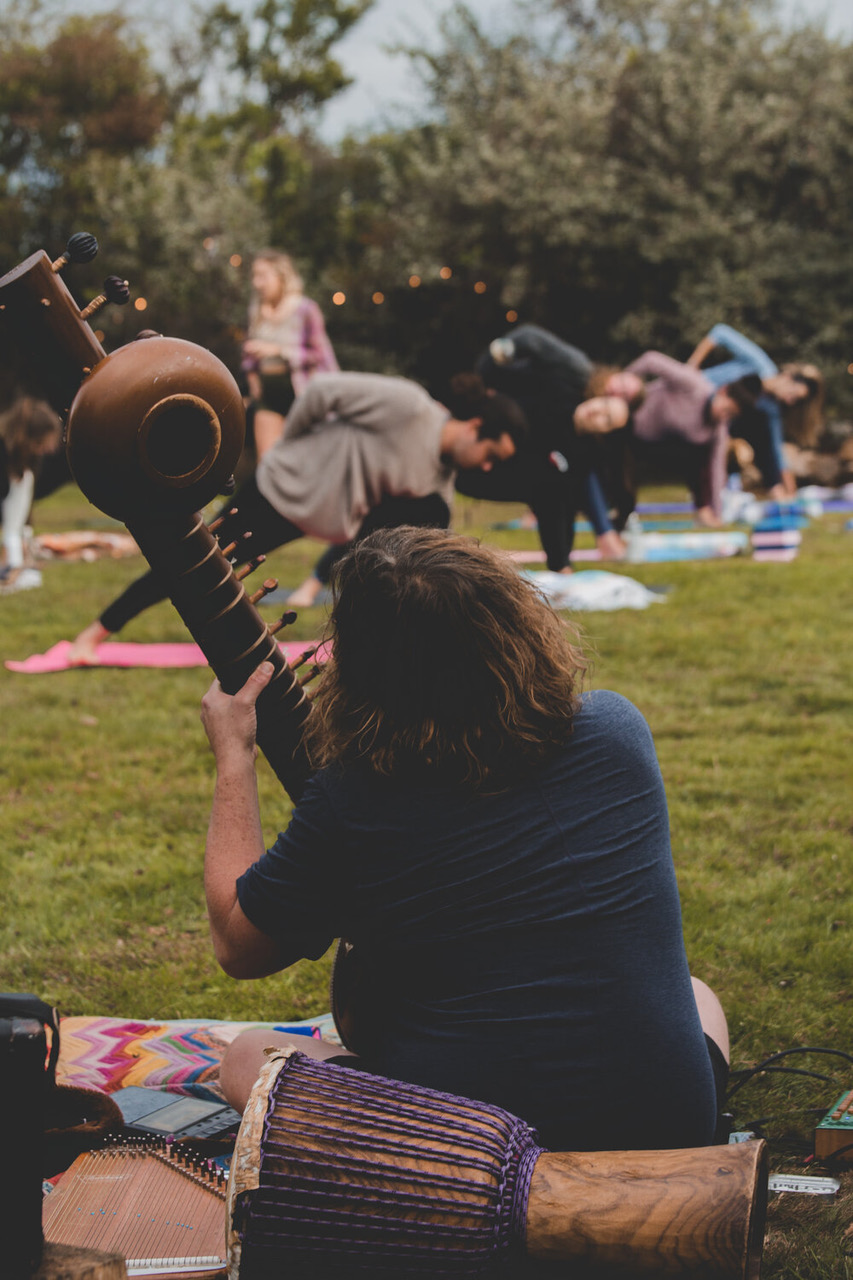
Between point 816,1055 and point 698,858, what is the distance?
3.74 feet

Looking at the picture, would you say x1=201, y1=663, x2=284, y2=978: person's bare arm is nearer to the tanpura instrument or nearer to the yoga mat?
the tanpura instrument

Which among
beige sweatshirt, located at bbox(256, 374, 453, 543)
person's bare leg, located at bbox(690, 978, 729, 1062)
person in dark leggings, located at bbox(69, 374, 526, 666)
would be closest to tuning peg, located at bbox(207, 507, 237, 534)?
person's bare leg, located at bbox(690, 978, 729, 1062)

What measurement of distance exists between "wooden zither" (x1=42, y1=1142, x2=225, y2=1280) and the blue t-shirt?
0.44m

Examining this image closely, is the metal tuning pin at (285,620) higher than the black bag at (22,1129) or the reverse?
higher

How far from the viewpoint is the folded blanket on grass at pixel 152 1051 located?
264 centimetres

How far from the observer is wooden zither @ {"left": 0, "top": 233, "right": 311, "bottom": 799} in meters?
1.86

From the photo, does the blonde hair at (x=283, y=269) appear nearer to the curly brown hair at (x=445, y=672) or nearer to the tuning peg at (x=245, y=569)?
the tuning peg at (x=245, y=569)

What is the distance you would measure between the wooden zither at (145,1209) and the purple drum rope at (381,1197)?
1.02 ft

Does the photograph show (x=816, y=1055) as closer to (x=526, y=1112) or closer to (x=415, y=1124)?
(x=526, y=1112)

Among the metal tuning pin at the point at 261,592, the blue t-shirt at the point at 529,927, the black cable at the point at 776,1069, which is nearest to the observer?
the blue t-shirt at the point at 529,927

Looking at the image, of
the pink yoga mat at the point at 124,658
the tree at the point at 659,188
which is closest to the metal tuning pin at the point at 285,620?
the pink yoga mat at the point at 124,658

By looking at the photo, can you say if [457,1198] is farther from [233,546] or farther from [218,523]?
[218,523]

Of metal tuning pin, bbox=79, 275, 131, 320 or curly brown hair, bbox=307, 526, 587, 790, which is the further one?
metal tuning pin, bbox=79, 275, 131, 320

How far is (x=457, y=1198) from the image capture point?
162cm
